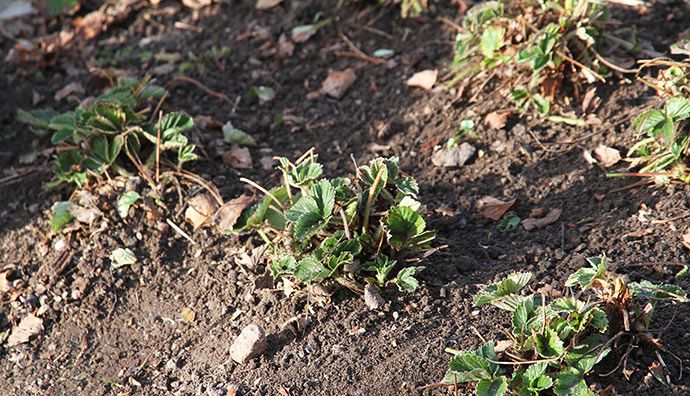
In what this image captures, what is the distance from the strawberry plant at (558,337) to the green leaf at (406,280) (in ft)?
0.79

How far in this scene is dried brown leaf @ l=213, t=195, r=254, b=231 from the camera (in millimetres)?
2318

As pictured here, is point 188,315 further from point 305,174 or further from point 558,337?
point 558,337

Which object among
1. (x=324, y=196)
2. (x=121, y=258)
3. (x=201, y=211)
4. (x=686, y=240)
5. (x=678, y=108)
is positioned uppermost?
(x=678, y=108)

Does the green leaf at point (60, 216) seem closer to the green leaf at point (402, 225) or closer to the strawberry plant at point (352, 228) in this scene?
the strawberry plant at point (352, 228)

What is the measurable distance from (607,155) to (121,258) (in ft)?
6.62

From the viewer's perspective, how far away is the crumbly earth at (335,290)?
1.96 meters

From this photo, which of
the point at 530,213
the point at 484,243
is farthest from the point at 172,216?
the point at 530,213

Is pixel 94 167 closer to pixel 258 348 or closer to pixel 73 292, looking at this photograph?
pixel 73 292

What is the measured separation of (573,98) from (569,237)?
825 mm

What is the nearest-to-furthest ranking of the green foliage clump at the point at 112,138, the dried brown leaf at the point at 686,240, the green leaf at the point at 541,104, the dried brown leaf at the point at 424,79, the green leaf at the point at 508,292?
the green leaf at the point at 508,292 < the dried brown leaf at the point at 686,240 < the green foliage clump at the point at 112,138 < the green leaf at the point at 541,104 < the dried brown leaf at the point at 424,79

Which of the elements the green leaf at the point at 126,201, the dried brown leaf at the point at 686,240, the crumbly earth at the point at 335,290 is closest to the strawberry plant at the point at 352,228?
the crumbly earth at the point at 335,290

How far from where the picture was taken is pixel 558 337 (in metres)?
1.68

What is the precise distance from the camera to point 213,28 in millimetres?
3609

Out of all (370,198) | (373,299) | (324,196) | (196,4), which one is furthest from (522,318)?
(196,4)
